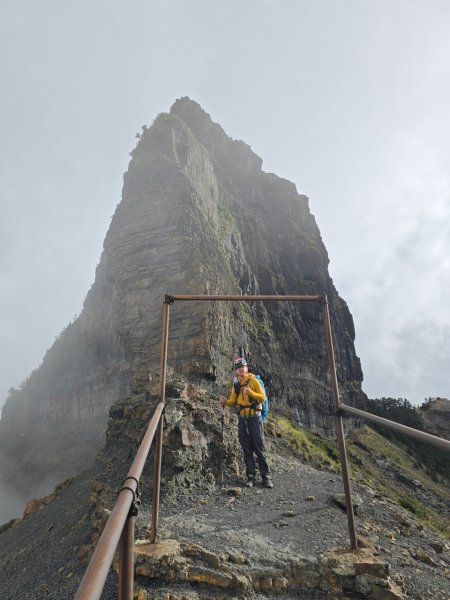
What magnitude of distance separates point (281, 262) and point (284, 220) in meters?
8.32

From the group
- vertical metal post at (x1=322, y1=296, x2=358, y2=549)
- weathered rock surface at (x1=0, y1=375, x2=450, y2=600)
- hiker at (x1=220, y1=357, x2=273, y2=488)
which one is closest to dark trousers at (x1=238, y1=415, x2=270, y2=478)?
hiker at (x1=220, y1=357, x2=273, y2=488)

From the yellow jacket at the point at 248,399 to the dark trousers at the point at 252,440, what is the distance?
16cm

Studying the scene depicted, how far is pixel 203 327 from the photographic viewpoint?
17047 millimetres

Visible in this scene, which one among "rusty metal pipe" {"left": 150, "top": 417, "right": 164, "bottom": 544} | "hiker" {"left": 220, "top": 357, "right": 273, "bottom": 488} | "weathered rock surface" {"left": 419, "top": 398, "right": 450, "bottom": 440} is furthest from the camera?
"weathered rock surface" {"left": 419, "top": 398, "right": 450, "bottom": 440}

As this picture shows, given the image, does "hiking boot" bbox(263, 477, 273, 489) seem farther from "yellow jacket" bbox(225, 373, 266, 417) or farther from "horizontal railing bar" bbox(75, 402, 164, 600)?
"horizontal railing bar" bbox(75, 402, 164, 600)

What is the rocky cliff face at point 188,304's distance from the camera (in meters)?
20.2

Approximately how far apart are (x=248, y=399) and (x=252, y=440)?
2.66ft

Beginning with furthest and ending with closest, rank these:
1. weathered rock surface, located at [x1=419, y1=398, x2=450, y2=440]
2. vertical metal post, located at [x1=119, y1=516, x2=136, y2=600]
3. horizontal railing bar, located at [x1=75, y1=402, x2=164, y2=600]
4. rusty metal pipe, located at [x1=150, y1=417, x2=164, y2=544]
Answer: weathered rock surface, located at [x1=419, y1=398, x2=450, y2=440] < rusty metal pipe, located at [x1=150, y1=417, x2=164, y2=544] < vertical metal post, located at [x1=119, y1=516, x2=136, y2=600] < horizontal railing bar, located at [x1=75, y1=402, x2=164, y2=600]

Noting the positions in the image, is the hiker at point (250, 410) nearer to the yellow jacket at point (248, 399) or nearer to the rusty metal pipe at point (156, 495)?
the yellow jacket at point (248, 399)

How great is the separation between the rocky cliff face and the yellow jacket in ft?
20.9

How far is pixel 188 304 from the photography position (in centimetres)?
1838

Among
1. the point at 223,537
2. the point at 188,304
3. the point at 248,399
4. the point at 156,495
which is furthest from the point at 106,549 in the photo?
the point at 188,304

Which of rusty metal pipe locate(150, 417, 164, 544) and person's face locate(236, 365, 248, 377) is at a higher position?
person's face locate(236, 365, 248, 377)

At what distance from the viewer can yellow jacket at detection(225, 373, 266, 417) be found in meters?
7.25
